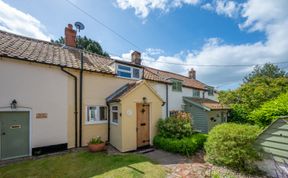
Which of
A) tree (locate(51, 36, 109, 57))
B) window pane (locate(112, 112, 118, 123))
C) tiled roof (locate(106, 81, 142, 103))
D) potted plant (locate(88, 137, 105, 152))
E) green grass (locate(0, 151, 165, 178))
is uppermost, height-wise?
tree (locate(51, 36, 109, 57))

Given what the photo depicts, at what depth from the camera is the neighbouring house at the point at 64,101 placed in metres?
8.38

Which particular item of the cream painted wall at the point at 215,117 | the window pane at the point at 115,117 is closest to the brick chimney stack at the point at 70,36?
the window pane at the point at 115,117

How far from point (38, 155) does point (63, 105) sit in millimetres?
3019

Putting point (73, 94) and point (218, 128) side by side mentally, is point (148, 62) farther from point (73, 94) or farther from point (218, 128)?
point (218, 128)

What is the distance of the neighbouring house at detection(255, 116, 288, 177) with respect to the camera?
21.0 feet

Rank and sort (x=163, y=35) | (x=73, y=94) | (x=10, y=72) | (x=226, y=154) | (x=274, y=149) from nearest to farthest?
(x=274, y=149) < (x=226, y=154) < (x=10, y=72) < (x=73, y=94) < (x=163, y=35)

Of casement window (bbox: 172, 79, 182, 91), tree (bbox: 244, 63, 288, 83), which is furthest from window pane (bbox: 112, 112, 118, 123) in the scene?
tree (bbox: 244, 63, 288, 83)

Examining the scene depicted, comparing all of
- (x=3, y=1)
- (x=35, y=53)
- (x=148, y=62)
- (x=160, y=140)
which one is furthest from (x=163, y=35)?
(x=3, y=1)

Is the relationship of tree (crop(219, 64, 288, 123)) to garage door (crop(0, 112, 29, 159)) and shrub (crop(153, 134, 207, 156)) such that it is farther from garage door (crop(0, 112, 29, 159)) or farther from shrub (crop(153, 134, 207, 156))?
garage door (crop(0, 112, 29, 159))

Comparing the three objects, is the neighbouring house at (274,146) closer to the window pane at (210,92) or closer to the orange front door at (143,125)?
the orange front door at (143,125)

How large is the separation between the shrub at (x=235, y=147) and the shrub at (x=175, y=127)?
2.97m

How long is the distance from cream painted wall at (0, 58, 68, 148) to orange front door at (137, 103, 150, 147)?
475 centimetres

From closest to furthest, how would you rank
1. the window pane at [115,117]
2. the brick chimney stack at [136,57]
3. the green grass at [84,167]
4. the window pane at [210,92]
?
the green grass at [84,167], the window pane at [115,117], the brick chimney stack at [136,57], the window pane at [210,92]

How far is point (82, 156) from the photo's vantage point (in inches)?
344
